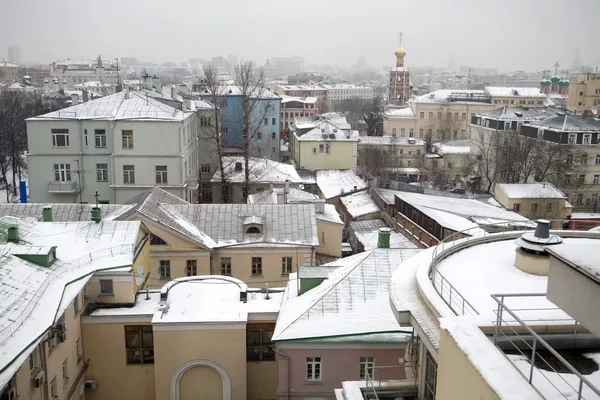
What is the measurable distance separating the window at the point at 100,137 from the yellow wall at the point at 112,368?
654 inches

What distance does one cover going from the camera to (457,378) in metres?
5.15

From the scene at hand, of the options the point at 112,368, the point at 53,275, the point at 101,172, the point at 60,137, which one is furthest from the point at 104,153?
the point at 53,275

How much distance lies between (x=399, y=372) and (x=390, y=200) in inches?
802

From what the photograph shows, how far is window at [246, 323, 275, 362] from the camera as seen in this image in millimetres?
15766

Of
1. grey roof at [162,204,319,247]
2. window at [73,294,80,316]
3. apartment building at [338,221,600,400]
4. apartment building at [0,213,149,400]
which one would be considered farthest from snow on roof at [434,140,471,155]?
window at [73,294,80,316]

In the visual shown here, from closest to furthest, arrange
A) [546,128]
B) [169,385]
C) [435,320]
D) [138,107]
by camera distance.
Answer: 1. [435,320]
2. [169,385]
3. [138,107]
4. [546,128]

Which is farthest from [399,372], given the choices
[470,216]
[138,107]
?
[138,107]

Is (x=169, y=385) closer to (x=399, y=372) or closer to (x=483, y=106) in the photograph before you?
(x=399, y=372)

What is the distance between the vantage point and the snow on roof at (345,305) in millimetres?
13203

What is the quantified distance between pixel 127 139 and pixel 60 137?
3.50 meters

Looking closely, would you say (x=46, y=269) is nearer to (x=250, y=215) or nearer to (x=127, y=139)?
(x=250, y=215)

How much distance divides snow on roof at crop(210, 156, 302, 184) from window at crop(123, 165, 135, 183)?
7.97 meters

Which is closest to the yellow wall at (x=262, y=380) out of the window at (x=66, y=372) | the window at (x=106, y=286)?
the window at (x=106, y=286)

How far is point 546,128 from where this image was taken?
4438 centimetres
